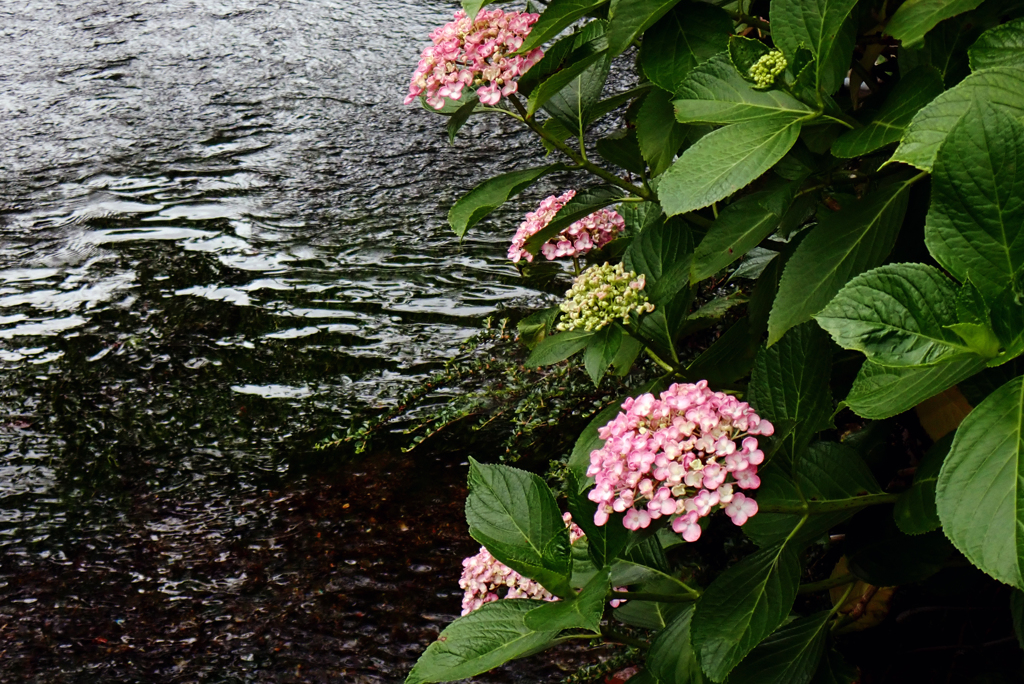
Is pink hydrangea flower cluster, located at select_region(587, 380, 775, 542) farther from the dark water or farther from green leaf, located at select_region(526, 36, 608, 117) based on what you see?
the dark water

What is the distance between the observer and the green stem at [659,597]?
1.03 m

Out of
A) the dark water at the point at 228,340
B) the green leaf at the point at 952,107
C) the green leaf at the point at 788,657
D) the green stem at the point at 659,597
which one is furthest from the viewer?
the dark water at the point at 228,340

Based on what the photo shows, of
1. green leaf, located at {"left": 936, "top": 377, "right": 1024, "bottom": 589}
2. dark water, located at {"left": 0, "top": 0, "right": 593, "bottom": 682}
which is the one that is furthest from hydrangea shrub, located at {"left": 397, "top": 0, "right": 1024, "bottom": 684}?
dark water, located at {"left": 0, "top": 0, "right": 593, "bottom": 682}

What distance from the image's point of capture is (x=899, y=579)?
1.15m

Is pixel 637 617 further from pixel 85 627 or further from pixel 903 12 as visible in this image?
pixel 85 627

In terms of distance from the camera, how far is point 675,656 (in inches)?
45.5

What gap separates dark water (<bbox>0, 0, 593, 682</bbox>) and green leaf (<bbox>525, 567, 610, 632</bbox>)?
1.05 meters

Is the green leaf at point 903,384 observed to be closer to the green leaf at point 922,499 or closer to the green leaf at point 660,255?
the green leaf at point 922,499

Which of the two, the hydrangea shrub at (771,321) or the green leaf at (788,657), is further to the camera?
the green leaf at (788,657)

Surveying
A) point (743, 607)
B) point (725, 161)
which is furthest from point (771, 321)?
point (743, 607)

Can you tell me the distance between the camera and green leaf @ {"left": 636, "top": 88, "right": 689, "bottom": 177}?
1.17m

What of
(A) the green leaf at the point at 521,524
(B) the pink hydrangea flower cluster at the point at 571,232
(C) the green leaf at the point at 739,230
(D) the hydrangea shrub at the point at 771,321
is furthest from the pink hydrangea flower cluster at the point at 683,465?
(B) the pink hydrangea flower cluster at the point at 571,232

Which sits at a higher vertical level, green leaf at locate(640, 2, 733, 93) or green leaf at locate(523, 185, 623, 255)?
green leaf at locate(640, 2, 733, 93)

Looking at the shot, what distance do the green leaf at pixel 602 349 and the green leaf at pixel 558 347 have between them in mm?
34
